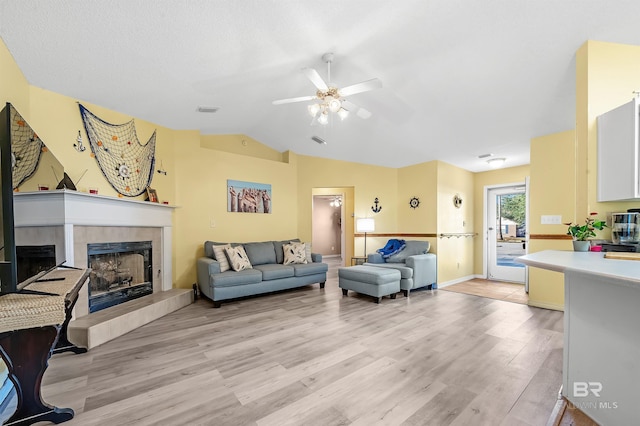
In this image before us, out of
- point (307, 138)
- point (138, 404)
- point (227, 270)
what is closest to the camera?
point (138, 404)

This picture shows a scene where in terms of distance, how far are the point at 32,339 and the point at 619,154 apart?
12.7 feet

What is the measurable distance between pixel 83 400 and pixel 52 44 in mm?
2646

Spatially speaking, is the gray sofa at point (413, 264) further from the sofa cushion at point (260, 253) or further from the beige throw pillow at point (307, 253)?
the sofa cushion at point (260, 253)

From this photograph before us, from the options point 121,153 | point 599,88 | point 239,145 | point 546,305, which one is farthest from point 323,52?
point 546,305

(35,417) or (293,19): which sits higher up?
(293,19)

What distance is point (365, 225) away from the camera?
538cm

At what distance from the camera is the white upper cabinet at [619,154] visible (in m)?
1.79

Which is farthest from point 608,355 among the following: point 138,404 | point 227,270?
point 227,270

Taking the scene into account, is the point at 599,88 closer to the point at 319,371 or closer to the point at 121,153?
the point at 319,371

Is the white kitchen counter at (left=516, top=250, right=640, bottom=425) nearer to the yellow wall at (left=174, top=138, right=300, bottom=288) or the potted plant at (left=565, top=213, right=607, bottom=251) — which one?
the potted plant at (left=565, top=213, right=607, bottom=251)

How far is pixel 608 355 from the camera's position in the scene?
136cm

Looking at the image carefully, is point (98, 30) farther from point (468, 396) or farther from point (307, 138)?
point (468, 396)

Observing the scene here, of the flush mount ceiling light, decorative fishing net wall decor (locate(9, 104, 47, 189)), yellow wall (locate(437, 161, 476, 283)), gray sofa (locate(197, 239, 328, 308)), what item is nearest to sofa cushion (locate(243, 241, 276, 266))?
gray sofa (locate(197, 239, 328, 308))

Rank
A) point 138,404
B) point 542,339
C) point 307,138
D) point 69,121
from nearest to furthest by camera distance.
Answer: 1. point 138,404
2. point 542,339
3. point 69,121
4. point 307,138
